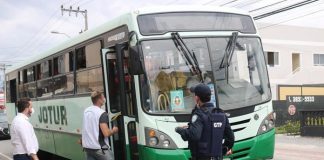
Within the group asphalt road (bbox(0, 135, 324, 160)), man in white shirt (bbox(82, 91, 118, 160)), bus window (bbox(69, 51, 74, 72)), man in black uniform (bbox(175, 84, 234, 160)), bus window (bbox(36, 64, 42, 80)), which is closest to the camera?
man in black uniform (bbox(175, 84, 234, 160))

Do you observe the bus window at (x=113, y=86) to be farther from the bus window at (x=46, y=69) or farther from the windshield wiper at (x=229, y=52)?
the bus window at (x=46, y=69)

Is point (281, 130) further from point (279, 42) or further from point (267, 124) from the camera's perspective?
point (279, 42)

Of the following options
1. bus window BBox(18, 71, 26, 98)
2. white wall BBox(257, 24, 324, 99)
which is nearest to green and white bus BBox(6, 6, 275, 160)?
bus window BBox(18, 71, 26, 98)

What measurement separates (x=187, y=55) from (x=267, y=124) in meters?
1.76

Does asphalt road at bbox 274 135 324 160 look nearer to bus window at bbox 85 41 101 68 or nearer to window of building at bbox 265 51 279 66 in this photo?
bus window at bbox 85 41 101 68

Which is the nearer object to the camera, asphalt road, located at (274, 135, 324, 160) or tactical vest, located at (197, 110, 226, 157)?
tactical vest, located at (197, 110, 226, 157)

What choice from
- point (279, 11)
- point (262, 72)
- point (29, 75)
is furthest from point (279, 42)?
point (262, 72)

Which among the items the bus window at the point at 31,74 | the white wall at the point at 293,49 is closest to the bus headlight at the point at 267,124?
the bus window at the point at 31,74

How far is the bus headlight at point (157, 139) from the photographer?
7.33m

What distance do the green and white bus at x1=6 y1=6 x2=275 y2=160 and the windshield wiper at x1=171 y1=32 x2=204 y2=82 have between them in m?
0.02

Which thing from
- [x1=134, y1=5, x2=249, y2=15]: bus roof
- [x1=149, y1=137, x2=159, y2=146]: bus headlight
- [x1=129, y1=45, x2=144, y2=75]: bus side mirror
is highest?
[x1=134, y1=5, x2=249, y2=15]: bus roof

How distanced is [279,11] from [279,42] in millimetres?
31214

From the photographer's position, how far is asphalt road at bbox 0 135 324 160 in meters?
13.3

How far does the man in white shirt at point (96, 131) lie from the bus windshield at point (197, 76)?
2.31 ft
